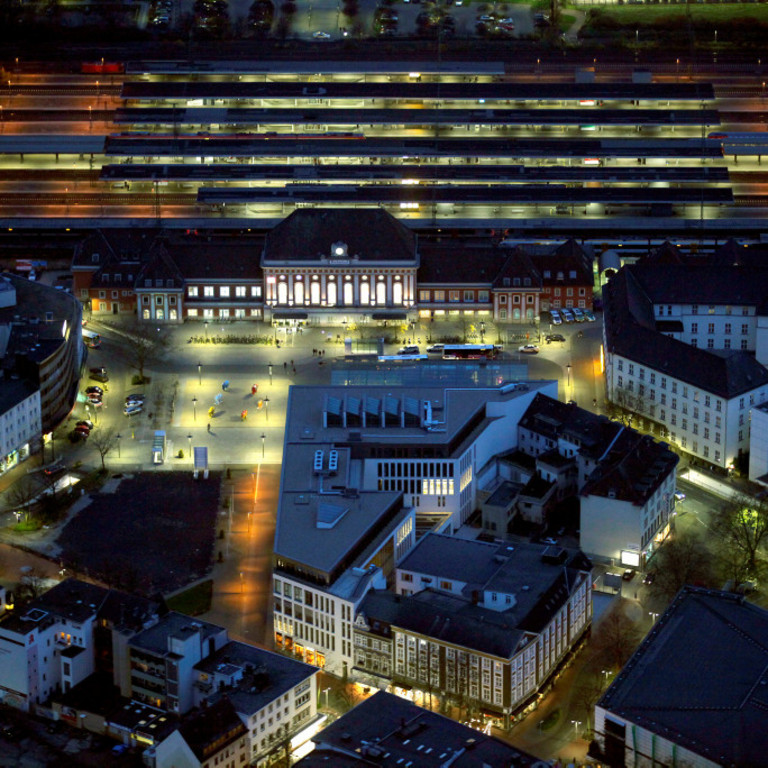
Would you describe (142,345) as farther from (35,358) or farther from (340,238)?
(340,238)

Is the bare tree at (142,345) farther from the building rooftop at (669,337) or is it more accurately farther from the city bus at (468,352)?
the building rooftop at (669,337)

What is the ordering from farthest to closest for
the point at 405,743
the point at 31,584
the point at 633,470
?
1. the point at 633,470
2. the point at 31,584
3. the point at 405,743

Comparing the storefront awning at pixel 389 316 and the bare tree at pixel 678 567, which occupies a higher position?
the storefront awning at pixel 389 316

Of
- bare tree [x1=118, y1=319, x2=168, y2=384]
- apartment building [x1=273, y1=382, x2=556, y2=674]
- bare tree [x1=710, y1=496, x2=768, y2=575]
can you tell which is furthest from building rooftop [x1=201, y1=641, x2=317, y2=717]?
bare tree [x1=118, y1=319, x2=168, y2=384]

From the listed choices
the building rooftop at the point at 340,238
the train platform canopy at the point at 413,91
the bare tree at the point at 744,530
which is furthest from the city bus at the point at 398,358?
the train platform canopy at the point at 413,91

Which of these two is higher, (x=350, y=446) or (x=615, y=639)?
(x=350, y=446)

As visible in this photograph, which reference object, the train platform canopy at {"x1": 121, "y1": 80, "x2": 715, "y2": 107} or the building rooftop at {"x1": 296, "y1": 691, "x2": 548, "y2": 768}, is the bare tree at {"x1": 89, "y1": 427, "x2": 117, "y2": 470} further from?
the train platform canopy at {"x1": 121, "y1": 80, "x2": 715, "y2": 107}

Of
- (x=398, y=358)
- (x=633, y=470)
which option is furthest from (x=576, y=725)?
(x=398, y=358)
